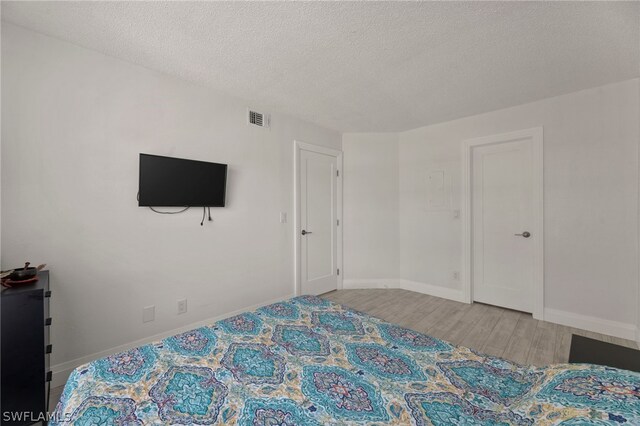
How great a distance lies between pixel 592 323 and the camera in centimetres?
278

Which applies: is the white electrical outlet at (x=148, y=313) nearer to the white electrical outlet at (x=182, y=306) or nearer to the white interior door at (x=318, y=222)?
the white electrical outlet at (x=182, y=306)

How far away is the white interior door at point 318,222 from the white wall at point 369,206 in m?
0.25

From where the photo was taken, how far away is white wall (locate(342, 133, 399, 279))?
14.2 feet

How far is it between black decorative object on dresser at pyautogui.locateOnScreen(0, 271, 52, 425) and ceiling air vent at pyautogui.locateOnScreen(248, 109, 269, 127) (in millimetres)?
2355

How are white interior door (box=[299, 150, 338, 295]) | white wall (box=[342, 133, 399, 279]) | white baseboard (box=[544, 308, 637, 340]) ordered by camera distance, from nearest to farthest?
white baseboard (box=[544, 308, 637, 340]) < white interior door (box=[299, 150, 338, 295]) < white wall (box=[342, 133, 399, 279])

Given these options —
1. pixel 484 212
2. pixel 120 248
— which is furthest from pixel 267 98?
pixel 484 212

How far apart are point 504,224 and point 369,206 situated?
1.78m

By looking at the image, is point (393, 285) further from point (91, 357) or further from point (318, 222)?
point (91, 357)

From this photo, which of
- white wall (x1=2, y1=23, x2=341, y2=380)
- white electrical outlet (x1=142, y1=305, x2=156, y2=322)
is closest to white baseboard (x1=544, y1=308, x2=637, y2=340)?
white wall (x1=2, y1=23, x2=341, y2=380)

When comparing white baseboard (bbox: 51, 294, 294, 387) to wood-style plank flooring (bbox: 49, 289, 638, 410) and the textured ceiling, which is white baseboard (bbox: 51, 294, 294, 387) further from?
the textured ceiling

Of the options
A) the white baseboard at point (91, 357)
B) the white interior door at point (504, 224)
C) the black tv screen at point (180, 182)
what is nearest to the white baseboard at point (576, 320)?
the white interior door at point (504, 224)

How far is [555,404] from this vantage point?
0.86 meters

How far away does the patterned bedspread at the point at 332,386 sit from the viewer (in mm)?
902

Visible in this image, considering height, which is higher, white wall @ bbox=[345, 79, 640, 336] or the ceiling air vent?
the ceiling air vent
